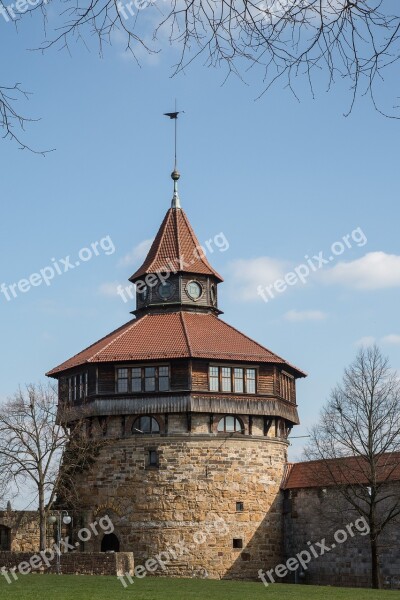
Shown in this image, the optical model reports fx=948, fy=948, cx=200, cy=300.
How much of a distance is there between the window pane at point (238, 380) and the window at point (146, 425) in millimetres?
→ 3694

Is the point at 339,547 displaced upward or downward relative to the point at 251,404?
downward

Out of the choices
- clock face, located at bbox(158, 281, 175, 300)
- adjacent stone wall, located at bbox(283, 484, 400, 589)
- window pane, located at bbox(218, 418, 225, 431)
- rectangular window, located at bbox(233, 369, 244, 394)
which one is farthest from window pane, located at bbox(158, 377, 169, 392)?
adjacent stone wall, located at bbox(283, 484, 400, 589)

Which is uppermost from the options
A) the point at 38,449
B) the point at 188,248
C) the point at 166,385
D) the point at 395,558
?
the point at 188,248

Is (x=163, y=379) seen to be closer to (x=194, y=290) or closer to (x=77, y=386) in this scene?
(x=77, y=386)

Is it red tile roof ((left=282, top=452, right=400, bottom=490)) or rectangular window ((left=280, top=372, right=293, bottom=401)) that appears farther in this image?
rectangular window ((left=280, top=372, right=293, bottom=401))

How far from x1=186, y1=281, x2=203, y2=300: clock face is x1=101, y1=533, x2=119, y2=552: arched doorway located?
1151 centimetres

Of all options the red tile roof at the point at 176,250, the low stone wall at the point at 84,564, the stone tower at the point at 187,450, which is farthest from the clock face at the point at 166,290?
the low stone wall at the point at 84,564

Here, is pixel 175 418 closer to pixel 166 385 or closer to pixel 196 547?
pixel 166 385

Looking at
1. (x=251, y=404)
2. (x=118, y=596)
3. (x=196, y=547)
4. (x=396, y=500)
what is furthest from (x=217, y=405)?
(x=118, y=596)

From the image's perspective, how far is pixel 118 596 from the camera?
22.1 meters

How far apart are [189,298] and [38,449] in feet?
34.0

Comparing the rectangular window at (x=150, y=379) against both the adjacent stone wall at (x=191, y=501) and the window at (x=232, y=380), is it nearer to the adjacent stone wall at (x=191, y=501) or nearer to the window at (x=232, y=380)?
the adjacent stone wall at (x=191, y=501)

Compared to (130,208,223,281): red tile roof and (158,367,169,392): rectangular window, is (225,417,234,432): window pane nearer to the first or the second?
(158,367,169,392): rectangular window

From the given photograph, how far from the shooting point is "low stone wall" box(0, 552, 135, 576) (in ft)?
108
